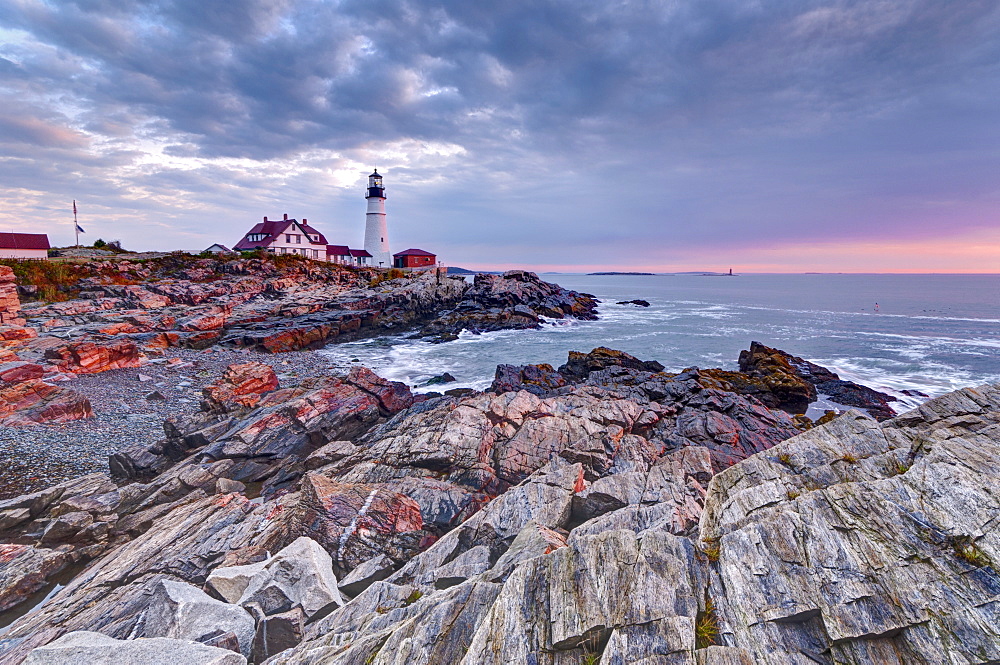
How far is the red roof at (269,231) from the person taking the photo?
80.2m

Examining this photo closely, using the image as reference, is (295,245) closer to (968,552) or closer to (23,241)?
(23,241)

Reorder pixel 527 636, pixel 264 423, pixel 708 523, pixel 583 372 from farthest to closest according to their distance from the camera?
pixel 583 372 < pixel 264 423 < pixel 708 523 < pixel 527 636

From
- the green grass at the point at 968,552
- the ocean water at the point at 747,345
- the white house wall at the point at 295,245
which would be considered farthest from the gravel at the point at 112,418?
the white house wall at the point at 295,245

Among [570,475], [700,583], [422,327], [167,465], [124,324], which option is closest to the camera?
[700,583]

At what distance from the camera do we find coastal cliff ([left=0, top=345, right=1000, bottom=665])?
509 centimetres

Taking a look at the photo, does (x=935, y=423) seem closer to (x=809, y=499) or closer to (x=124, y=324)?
(x=809, y=499)

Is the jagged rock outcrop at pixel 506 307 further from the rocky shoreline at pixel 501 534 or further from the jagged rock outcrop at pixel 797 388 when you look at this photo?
the rocky shoreline at pixel 501 534

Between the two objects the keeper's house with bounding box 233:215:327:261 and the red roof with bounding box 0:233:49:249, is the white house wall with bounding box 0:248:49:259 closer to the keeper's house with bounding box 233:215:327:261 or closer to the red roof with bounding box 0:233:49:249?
the red roof with bounding box 0:233:49:249

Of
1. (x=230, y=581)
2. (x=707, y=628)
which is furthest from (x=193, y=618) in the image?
(x=707, y=628)

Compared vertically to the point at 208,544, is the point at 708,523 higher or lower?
higher

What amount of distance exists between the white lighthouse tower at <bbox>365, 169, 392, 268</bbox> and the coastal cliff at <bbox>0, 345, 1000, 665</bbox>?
247ft

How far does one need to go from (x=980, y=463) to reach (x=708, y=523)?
14.1 ft

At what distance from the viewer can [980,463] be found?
648 centimetres

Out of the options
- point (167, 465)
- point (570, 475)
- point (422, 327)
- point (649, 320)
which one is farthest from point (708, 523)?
point (649, 320)
